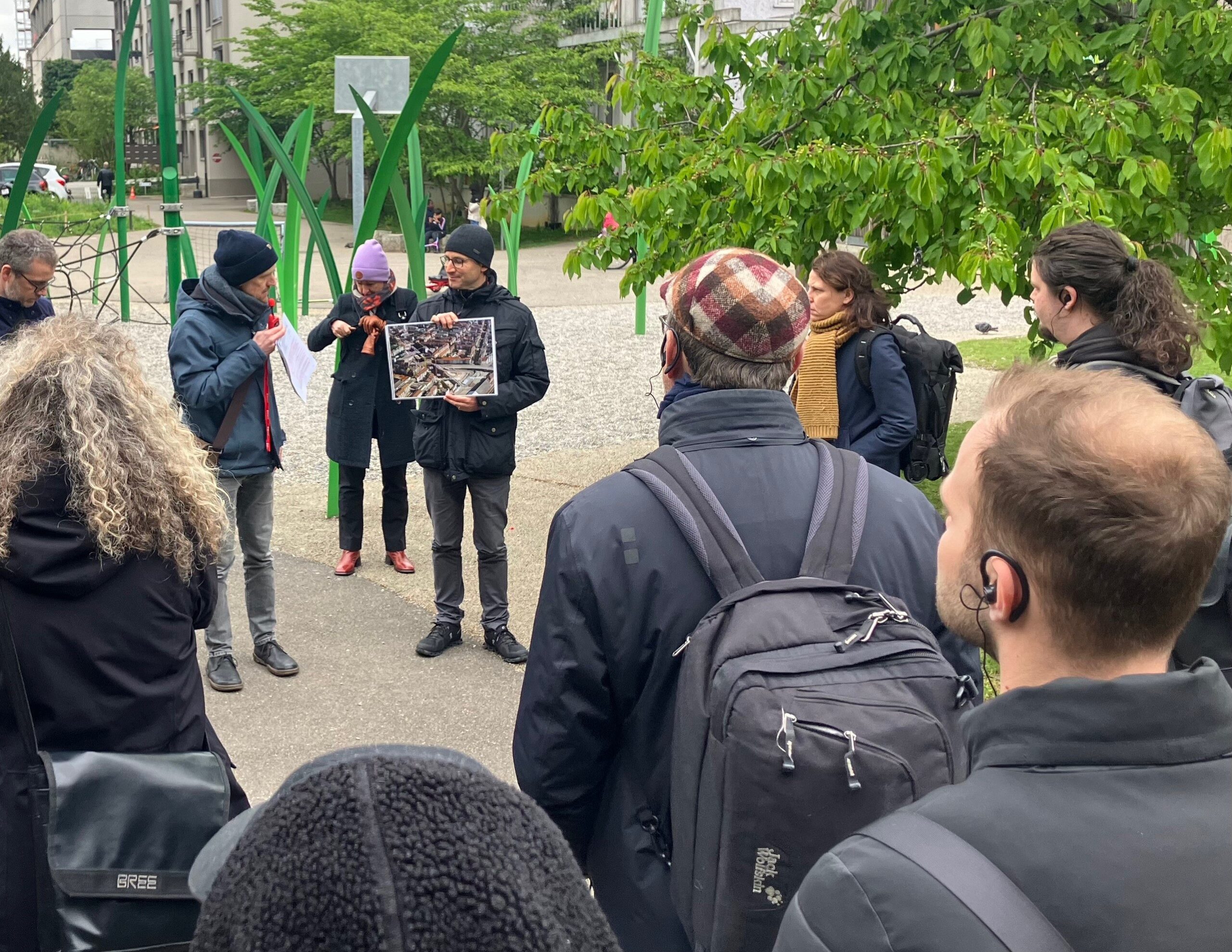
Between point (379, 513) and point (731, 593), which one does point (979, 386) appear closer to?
point (379, 513)

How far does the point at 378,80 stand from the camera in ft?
26.6

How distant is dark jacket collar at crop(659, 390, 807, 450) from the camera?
230cm

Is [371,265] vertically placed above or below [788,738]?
above

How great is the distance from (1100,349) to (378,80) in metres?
5.83

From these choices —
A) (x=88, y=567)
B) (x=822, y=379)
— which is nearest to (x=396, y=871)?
(x=88, y=567)

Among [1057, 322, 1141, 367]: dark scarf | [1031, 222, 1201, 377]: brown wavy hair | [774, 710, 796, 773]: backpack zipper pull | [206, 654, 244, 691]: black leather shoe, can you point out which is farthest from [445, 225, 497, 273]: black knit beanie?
[774, 710, 796, 773]: backpack zipper pull

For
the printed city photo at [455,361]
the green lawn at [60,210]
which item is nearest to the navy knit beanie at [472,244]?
the printed city photo at [455,361]

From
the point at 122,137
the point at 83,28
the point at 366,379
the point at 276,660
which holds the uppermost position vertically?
Answer: the point at 83,28

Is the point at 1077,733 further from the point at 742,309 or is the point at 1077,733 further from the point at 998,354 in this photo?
the point at 998,354

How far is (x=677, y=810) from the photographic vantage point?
200 cm

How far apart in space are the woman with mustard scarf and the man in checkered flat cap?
287 cm

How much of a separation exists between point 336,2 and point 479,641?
41627 mm

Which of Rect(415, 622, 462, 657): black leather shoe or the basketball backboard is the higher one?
the basketball backboard

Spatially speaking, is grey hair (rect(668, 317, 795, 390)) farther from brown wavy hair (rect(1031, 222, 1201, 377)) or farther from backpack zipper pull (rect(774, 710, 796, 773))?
brown wavy hair (rect(1031, 222, 1201, 377))
